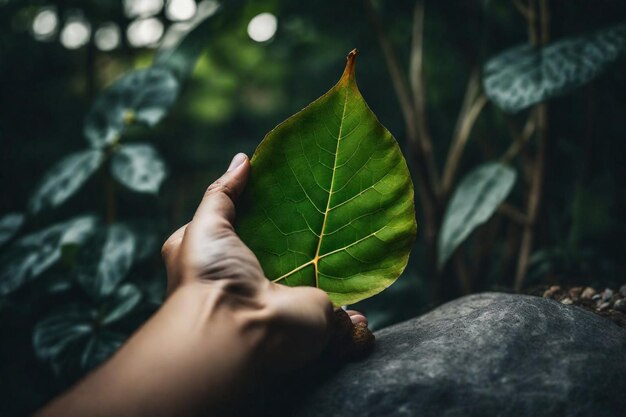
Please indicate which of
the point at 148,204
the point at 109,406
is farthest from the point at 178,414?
the point at 148,204

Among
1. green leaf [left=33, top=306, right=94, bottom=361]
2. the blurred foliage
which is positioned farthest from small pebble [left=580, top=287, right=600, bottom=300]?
green leaf [left=33, top=306, right=94, bottom=361]

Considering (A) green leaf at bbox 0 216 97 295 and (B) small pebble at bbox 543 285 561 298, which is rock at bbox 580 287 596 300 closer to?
(B) small pebble at bbox 543 285 561 298

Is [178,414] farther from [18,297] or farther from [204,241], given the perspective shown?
[18,297]

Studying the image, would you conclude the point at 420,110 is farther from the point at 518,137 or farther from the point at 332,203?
the point at 332,203

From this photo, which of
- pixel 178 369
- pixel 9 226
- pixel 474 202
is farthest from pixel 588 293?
pixel 9 226

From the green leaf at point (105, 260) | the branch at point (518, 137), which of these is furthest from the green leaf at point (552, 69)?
the green leaf at point (105, 260)
